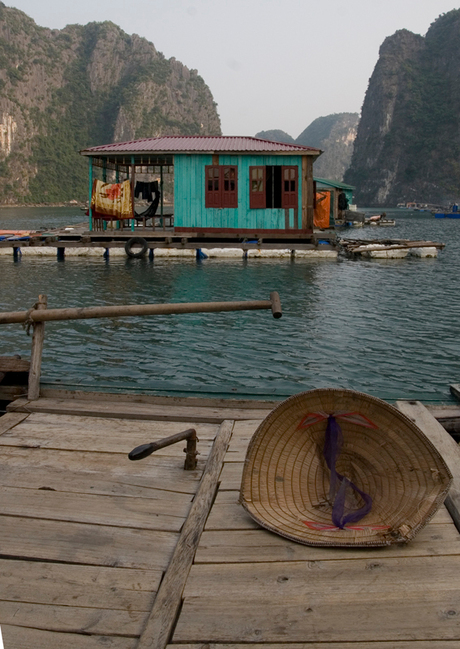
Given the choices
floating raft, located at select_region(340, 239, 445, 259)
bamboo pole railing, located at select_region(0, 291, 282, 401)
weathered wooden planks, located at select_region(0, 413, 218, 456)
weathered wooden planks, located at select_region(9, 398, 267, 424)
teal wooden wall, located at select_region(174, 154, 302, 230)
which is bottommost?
weathered wooden planks, located at select_region(0, 413, 218, 456)

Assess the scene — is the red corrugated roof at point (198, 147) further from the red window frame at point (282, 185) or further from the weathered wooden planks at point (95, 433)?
the weathered wooden planks at point (95, 433)

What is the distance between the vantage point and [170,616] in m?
2.41

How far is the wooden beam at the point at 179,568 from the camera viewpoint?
2318 millimetres

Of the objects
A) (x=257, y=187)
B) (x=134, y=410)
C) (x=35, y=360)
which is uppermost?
(x=257, y=187)

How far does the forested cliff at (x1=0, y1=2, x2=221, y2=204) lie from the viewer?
507 feet

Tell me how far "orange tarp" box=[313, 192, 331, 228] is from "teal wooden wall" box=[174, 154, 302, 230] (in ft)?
43.8

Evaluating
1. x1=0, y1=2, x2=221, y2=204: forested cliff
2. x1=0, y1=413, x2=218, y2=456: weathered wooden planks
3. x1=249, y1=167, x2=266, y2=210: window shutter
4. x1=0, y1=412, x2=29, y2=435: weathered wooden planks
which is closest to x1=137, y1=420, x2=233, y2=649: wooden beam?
x1=0, y1=413, x2=218, y2=456: weathered wooden planks

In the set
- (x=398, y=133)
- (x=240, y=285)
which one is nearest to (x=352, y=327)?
(x=240, y=285)

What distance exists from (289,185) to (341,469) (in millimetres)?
21399

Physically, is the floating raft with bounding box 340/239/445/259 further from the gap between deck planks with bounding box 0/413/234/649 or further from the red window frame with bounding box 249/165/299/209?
the gap between deck planks with bounding box 0/413/234/649

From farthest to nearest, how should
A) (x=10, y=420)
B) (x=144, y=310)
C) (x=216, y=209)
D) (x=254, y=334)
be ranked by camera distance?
(x=216, y=209), (x=254, y=334), (x=10, y=420), (x=144, y=310)

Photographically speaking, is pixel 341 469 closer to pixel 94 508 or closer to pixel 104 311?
pixel 94 508

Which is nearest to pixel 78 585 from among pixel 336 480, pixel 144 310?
pixel 336 480

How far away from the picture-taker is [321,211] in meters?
37.2
